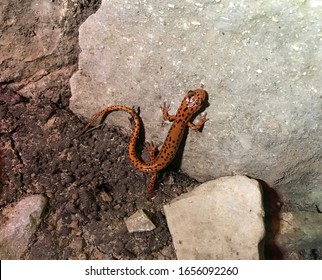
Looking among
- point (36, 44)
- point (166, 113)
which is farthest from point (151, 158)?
point (36, 44)

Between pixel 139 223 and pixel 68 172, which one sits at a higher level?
pixel 68 172

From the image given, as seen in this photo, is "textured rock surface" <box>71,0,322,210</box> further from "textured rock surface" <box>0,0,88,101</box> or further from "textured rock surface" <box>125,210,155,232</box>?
"textured rock surface" <box>125,210,155,232</box>

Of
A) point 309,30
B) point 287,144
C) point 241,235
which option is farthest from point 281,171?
point 309,30

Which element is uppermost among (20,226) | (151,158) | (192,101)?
(192,101)

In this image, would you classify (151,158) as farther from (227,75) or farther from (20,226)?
(20,226)

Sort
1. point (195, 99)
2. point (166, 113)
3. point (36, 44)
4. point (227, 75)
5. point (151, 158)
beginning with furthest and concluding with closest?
point (151, 158) < point (166, 113) < point (36, 44) < point (195, 99) < point (227, 75)

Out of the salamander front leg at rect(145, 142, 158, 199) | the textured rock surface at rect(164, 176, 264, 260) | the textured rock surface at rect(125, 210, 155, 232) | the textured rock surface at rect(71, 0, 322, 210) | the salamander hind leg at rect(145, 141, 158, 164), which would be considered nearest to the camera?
the textured rock surface at rect(71, 0, 322, 210)

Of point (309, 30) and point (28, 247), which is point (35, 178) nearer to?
point (28, 247)

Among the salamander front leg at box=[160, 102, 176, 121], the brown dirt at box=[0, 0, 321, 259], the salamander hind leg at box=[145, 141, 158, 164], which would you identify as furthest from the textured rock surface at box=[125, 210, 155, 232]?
the salamander front leg at box=[160, 102, 176, 121]
